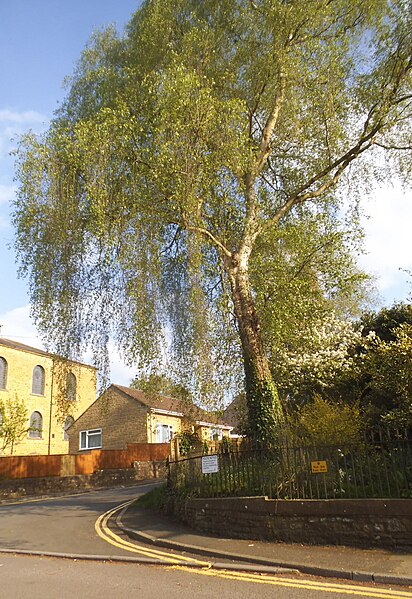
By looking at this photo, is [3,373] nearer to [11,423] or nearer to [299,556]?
[11,423]

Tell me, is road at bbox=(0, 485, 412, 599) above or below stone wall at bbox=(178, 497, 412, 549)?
below

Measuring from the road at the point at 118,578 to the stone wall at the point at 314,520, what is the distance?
52.8 inches

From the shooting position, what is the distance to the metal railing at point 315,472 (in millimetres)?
8320

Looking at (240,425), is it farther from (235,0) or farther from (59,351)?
(235,0)

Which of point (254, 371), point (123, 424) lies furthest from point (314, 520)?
point (123, 424)

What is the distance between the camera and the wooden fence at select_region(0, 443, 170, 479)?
24020 millimetres

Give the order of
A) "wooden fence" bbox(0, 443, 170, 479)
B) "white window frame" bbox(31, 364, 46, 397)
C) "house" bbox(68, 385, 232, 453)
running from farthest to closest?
"white window frame" bbox(31, 364, 46, 397)
"house" bbox(68, 385, 232, 453)
"wooden fence" bbox(0, 443, 170, 479)

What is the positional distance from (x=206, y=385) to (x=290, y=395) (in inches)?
255

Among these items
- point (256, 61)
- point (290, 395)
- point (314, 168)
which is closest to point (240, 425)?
point (290, 395)

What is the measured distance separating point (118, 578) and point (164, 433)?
1233 inches

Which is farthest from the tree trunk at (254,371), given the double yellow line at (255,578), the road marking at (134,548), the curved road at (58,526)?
the curved road at (58,526)

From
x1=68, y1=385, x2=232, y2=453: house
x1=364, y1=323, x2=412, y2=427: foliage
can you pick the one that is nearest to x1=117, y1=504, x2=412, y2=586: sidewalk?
x1=364, y1=323, x2=412, y2=427: foliage

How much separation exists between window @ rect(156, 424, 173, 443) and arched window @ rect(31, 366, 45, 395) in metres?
10.9

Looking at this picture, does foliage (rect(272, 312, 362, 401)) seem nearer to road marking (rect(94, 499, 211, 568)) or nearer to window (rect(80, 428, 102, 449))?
road marking (rect(94, 499, 211, 568))
